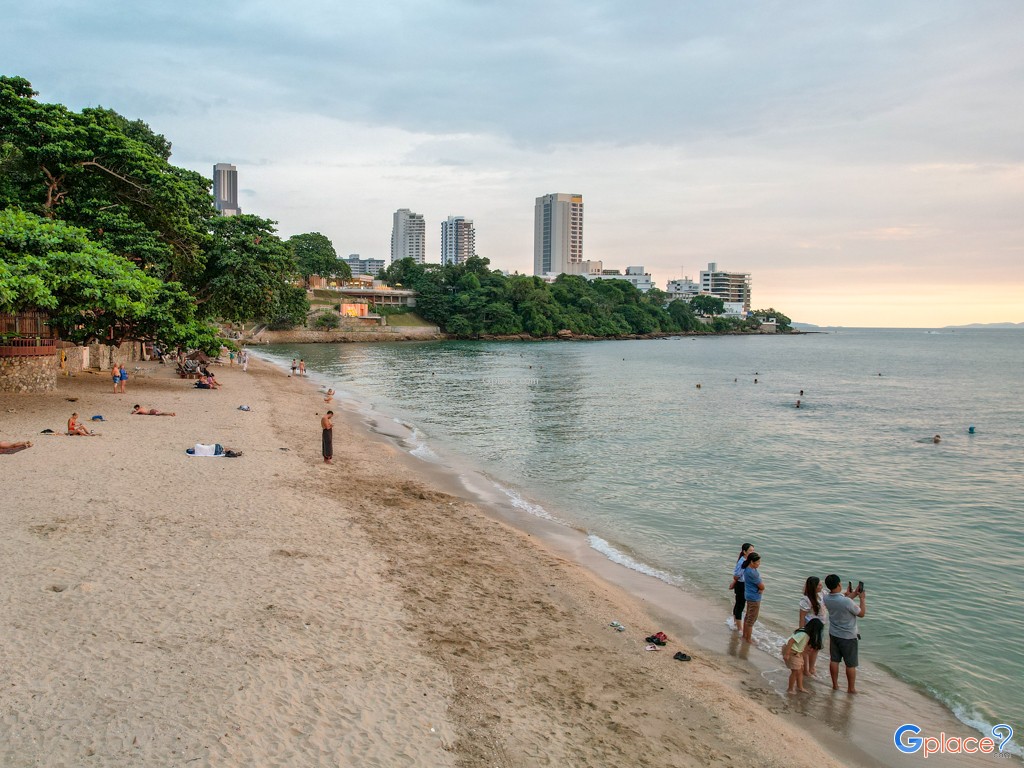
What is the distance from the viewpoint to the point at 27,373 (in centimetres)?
2434

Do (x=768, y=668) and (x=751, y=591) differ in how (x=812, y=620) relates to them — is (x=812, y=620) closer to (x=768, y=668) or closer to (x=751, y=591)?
(x=768, y=668)

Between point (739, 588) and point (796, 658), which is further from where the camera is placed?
point (739, 588)

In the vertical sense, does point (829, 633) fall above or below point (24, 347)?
below

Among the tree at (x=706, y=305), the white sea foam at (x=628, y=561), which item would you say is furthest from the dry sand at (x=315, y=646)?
the tree at (x=706, y=305)

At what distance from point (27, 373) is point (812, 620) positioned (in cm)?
2693

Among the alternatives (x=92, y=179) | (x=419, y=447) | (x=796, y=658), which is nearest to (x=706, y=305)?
(x=419, y=447)

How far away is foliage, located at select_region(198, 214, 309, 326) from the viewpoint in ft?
114

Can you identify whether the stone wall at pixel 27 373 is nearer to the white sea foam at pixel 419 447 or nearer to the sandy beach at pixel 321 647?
the sandy beach at pixel 321 647

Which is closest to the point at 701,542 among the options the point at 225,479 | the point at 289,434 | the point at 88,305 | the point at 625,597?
the point at 625,597

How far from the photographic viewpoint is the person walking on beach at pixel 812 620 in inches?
355

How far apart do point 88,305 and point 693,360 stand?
252 feet

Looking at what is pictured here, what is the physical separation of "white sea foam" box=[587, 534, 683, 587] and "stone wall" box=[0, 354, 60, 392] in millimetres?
21838

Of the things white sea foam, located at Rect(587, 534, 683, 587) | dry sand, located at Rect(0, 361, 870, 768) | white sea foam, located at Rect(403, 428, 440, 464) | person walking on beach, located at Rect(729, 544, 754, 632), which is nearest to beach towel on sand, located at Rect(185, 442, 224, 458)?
dry sand, located at Rect(0, 361, 870, 768)

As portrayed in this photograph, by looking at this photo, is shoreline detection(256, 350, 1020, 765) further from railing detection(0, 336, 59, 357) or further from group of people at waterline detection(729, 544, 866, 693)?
railing detection(0, 336, 59, 357)
